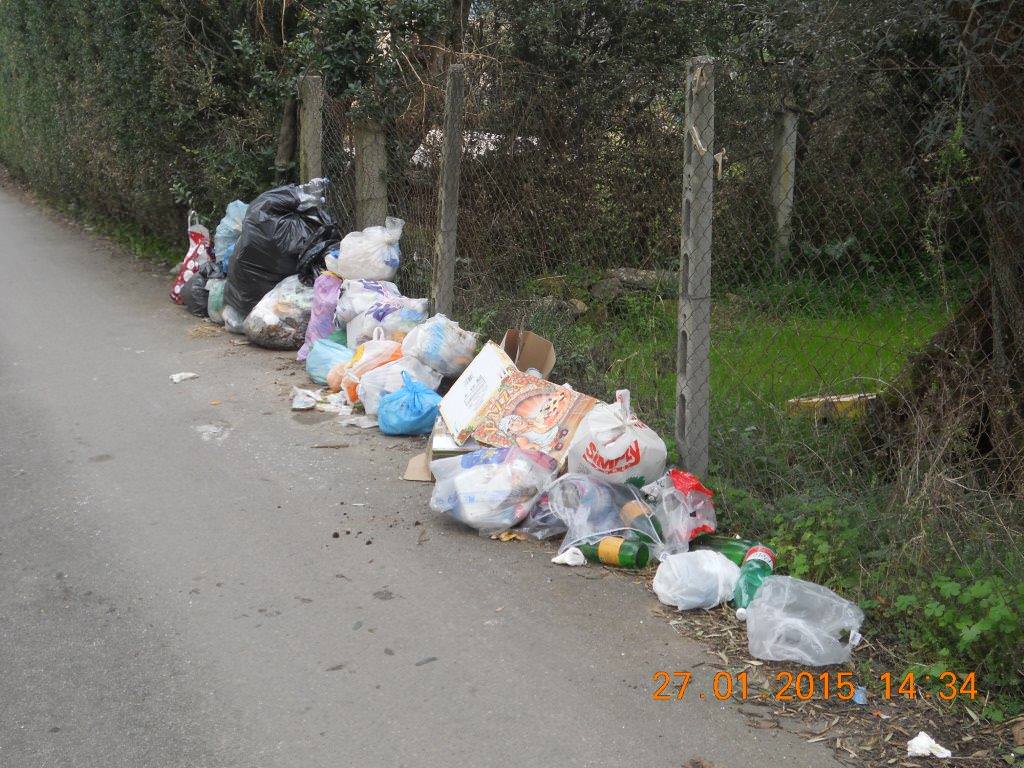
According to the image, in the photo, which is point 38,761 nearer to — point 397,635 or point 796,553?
point 397,635

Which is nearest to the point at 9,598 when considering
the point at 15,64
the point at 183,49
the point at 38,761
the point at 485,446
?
the point at 38,761

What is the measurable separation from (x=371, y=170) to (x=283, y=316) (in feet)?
4.45

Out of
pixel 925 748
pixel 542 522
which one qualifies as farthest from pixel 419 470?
pixel 925 748

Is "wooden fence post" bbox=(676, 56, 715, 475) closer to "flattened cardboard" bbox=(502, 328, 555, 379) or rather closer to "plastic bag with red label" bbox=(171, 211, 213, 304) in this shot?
"flattened cardboard" bbox=(502, 328, 555, 379)

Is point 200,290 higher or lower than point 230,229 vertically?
lower

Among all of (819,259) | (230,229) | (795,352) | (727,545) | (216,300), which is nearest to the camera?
(727,545)

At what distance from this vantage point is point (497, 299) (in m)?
6.66

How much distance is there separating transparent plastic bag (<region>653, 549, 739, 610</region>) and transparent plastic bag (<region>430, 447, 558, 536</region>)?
83cm

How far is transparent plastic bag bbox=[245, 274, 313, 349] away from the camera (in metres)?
7.88

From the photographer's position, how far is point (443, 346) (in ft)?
20.4

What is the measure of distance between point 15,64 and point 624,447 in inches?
628

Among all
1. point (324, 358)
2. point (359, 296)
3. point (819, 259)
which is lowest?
point (324, 358)

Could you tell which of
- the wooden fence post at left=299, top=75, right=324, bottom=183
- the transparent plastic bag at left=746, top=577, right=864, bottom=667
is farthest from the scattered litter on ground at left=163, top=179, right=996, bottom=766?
the wooden fence post at left=299, top=75, right=324, bottom=183

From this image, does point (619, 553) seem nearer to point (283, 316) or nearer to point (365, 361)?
point (365, 361)
